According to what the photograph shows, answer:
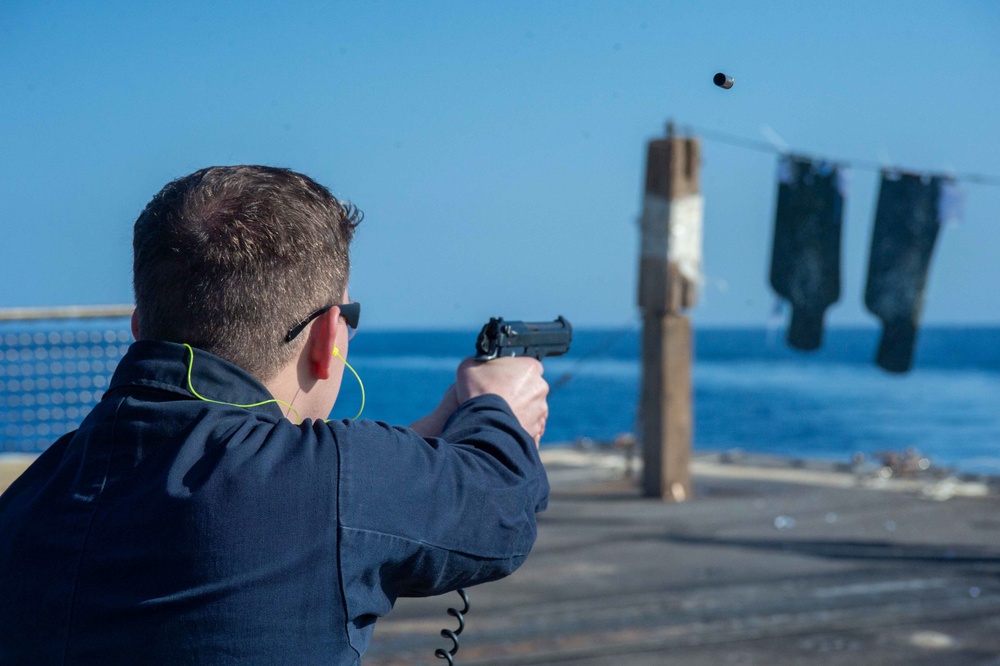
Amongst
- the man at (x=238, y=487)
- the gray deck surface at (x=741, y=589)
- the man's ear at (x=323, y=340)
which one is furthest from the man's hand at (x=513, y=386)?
the gray deck surface at (x=741, y=589)

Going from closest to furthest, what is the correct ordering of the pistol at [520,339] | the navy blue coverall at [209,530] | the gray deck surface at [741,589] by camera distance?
the navy blue coverall at [209,530] → the pistol at [520,339] → the gray deck surface at [741,589]

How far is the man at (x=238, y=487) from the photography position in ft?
4.37

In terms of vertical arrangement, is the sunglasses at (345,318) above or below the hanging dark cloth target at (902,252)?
above

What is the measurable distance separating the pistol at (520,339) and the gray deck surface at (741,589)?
3152 mm

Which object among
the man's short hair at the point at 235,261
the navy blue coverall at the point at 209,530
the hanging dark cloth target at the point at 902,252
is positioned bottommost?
the hanging dark cloth target at the point at 902,252

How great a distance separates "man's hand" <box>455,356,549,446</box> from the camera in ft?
5.86

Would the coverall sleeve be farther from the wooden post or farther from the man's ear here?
the wooden post

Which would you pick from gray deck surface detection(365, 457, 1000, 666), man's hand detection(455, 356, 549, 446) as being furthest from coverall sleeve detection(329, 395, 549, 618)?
gray deck surface detection(365, 457, 1000, 666)

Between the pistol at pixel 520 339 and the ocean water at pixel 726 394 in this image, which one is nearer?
the pistol at pixel 520 339

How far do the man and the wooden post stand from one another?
7.56 m

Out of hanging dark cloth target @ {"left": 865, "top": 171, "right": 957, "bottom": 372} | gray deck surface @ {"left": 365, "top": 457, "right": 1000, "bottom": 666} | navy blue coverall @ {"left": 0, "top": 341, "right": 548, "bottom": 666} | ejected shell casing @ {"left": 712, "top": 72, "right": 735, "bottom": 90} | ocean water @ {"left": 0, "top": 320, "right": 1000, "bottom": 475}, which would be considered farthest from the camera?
hanging dark cloth target @ {"left": 865, "top": 171, "right": 957, "bottom": 372}

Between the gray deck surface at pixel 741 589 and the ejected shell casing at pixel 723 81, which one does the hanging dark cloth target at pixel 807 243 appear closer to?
the gray deck surface at pixel 741 589

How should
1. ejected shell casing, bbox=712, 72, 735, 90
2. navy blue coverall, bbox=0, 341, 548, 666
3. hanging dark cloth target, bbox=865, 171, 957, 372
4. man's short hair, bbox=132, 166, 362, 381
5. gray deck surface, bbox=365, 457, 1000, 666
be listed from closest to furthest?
navy blue coverall, bbox=0, 341, 548, 666 < man's short hair, bbox=132, 166, 362, 381 < ejected shell casing, bbox=712, 72, 735, 90 < gray deck surface, bbox=365, 457, 1000, 666 < hanging dark cloth target, bbox=865, 171, 957, 372

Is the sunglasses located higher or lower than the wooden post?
→ higher
